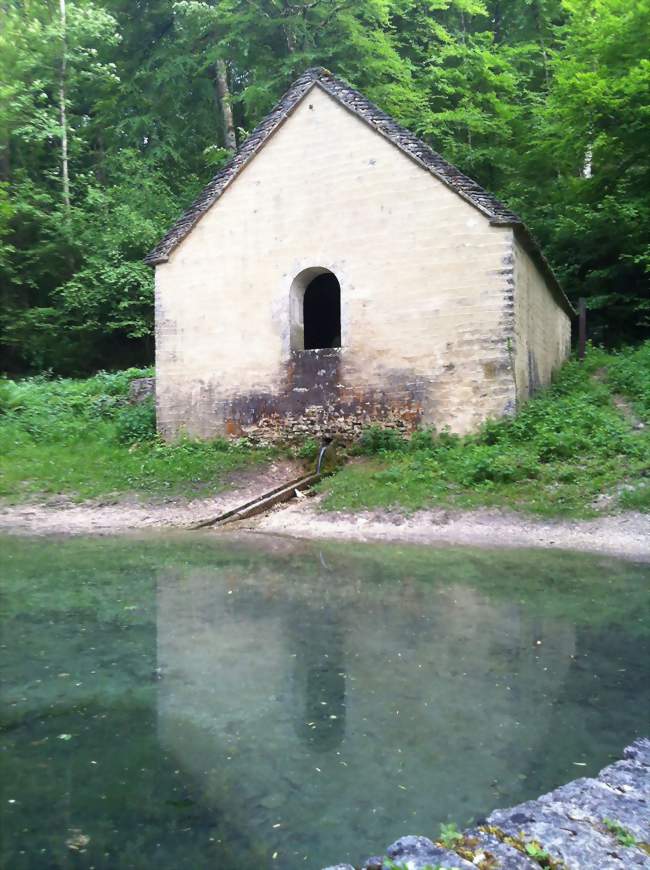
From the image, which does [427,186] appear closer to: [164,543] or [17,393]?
[164,543]

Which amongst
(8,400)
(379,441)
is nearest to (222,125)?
(8,400)

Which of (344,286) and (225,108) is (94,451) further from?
(225,108)

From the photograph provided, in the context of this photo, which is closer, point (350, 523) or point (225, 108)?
point (350, 523)

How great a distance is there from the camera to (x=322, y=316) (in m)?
18.4

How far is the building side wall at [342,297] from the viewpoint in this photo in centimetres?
1259

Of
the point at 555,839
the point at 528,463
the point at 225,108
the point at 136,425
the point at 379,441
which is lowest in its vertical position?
the point at 555,839

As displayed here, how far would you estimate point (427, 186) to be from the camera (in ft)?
42.5

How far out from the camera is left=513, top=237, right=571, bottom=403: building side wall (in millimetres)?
12914

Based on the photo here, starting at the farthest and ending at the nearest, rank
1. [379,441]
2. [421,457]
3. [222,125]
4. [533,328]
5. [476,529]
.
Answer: [222,125] < [533,328] < [379,441] < [421,457] < [476,529]

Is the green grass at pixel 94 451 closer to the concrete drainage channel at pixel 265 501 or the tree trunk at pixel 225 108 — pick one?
the concrete drainage channel at pixel 265 501

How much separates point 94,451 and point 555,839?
1223cm

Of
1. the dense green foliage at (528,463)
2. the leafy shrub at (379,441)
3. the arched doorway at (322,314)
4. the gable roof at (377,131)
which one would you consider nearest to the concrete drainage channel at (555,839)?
the dense green foliage at (528,463)

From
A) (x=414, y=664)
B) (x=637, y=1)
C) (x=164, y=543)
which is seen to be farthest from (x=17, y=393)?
(x=637, y=1)

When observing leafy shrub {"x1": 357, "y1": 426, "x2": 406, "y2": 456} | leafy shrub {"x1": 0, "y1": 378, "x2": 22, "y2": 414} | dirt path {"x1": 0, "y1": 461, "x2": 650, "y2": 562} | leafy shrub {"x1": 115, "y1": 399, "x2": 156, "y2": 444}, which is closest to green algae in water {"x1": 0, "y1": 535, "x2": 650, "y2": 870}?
dirt path {"x1": 0, "y1": 461, "x2": 650, "y2": 562}
